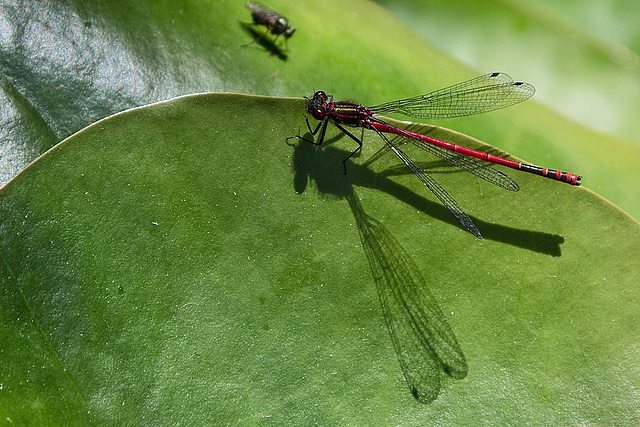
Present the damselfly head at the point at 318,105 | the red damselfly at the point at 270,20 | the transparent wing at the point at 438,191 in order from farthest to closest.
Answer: the red damselfly at the point at 270,20
the damselfly head at the point at 318,105
the transparent wing at the point at 438,191

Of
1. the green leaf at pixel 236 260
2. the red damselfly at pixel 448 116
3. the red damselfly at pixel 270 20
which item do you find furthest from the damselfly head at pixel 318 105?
the red damselfly at pixel 270 20

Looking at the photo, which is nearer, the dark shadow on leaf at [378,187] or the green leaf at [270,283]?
the green leaf at [270,283]

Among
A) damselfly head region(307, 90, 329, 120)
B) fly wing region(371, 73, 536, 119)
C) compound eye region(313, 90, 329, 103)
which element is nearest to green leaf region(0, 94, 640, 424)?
damselfly head region(307, 90, 329, 120)

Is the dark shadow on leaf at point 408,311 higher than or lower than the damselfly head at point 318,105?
lower

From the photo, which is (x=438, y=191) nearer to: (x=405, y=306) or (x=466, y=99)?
(x=405, y=306)

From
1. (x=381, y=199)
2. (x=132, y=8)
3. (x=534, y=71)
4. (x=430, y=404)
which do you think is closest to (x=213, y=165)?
(x=381, y=199)

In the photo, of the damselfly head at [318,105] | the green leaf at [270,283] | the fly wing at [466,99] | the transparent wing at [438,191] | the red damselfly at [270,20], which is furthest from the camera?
the fly wing at [466,99]

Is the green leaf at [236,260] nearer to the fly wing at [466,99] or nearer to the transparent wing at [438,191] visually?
the transparent wing at [438,191]

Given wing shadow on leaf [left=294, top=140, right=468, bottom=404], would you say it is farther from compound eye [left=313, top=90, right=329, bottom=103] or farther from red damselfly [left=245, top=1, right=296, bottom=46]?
red damselfly [left=245, top=1, right=296, bottom=46]
